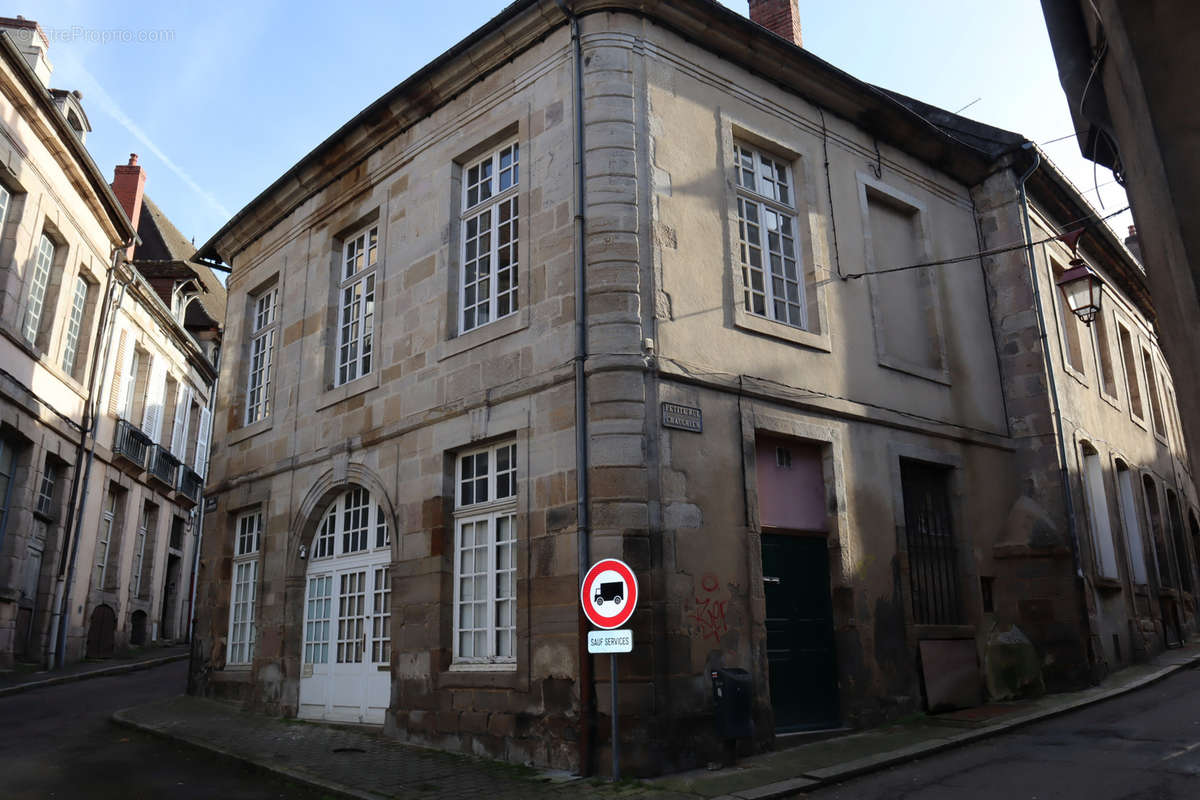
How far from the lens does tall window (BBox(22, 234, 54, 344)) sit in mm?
16719

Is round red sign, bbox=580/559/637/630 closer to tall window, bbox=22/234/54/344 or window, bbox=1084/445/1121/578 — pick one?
window, bbox=1084/445/1121/578

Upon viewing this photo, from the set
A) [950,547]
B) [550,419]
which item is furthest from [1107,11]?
[950,547]

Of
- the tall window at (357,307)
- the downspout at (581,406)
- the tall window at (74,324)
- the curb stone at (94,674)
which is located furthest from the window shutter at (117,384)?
the downspout at (581,406)

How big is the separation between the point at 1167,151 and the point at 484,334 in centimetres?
661

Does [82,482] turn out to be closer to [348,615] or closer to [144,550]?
[144,550]

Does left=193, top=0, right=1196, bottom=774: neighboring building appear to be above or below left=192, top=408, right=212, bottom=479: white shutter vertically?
below

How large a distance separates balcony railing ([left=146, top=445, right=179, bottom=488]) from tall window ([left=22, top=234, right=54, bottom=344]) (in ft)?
19.8

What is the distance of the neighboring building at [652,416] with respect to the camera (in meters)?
8.33

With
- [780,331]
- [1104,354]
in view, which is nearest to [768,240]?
[780,331]

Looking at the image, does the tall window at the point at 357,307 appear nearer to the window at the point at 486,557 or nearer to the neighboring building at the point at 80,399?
the window at the point at 486,557

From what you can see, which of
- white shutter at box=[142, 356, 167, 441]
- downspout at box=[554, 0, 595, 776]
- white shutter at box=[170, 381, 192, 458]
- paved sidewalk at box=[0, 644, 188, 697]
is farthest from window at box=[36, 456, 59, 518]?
downspout at box=[554, 0, 595, 776]

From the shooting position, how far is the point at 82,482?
18609mm

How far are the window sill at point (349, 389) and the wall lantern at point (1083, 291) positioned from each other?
7.94 m

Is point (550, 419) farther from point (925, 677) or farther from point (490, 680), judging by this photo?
Result: point (925, 677)
